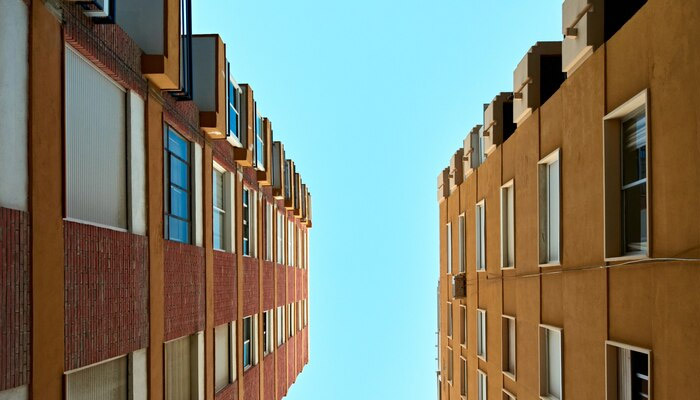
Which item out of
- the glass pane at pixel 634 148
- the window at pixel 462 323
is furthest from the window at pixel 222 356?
the glass pane at pixel 634 148

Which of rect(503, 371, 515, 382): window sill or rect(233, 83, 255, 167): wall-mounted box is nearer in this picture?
rect(503, 371, 515, 382): window sill

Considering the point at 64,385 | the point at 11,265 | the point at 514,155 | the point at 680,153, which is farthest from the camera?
the point at 514,155

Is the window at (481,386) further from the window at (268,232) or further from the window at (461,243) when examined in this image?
the window at (268,232)

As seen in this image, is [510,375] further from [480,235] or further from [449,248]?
[449,248]

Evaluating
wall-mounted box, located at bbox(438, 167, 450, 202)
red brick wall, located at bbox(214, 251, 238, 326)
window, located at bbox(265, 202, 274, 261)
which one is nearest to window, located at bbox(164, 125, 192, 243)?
red brick wall, located at bbox(214, 251, 238, 326)

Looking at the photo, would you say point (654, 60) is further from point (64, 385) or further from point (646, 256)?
point (64, 385)

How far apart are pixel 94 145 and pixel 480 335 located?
1497 centimetres

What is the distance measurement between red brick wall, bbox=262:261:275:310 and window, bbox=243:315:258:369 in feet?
6.77

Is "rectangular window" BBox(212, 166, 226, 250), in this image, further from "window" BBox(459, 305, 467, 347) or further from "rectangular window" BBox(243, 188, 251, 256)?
"window" BBox(459, 305, 467, 347)

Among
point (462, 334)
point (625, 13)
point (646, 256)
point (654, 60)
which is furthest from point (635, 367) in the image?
point (462, 334)

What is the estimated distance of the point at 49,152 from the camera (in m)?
7.71

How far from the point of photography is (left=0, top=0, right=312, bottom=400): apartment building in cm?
712

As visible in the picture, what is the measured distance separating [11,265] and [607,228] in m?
8.79

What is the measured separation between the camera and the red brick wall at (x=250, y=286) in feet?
63.2
